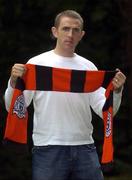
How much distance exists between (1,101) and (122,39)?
1.97 meters

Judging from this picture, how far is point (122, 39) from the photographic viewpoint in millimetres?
8805

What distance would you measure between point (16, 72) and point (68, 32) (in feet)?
1.38

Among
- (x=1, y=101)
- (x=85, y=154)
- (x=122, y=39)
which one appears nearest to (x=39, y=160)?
A: (x=85, y=154)

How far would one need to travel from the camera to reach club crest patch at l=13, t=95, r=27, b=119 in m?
4.77

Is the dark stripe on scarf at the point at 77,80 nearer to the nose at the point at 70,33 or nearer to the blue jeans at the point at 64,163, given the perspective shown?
the nose at the point at 70,33

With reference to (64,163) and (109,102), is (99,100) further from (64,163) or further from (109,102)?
(64,163)

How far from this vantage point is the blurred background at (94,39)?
325 inches

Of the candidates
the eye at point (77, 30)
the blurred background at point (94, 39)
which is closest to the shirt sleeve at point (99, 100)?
the eye at point (77, 30)

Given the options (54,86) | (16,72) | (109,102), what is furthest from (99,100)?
(16,72)

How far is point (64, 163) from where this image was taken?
4723 mm

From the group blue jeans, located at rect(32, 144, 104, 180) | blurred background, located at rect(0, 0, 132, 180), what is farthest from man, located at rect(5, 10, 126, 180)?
blurred background, located at rect(0, 0, 132, 180)

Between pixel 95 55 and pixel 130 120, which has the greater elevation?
pixel 95 55

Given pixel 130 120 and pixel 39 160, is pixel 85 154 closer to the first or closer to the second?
pixel 39 160

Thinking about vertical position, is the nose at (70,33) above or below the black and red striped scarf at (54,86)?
above
